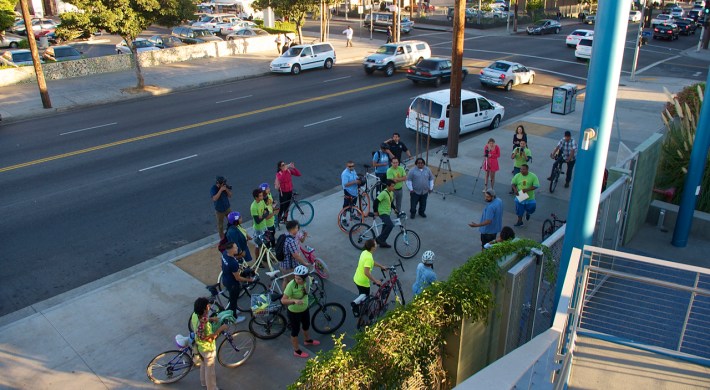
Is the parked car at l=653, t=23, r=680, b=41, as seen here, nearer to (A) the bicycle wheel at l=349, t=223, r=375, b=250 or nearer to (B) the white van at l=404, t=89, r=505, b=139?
(B) the white van at l=404, t=89, r=505, b=139

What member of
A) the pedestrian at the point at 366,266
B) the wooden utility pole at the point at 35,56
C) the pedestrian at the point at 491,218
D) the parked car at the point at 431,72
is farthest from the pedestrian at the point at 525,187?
the wooden utility pole at the point at 35,56

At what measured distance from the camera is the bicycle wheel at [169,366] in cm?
831

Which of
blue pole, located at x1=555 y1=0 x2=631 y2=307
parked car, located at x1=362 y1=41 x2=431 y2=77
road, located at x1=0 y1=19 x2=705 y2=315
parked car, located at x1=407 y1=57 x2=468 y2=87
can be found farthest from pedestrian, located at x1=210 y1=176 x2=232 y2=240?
parked car, located at x1=362 y1=41 x2=431 y2=77

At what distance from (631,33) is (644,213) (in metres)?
45.0

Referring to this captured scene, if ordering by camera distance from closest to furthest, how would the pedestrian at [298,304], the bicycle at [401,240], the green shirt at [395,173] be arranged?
the pedestrian at [298,304], the bicycle at [401,240], the green shirt at [395,173]

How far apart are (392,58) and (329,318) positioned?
23649 millimetres

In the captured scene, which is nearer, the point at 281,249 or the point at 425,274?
the point at 425,274

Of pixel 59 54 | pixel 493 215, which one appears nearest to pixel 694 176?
pixel 493 215

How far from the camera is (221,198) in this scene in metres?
12.4

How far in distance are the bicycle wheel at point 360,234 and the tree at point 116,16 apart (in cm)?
1785

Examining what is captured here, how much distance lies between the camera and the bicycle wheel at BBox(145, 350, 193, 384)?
831cm

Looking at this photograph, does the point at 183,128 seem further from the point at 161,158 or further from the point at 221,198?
the point at 221,198

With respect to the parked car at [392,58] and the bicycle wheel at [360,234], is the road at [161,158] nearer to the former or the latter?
the parked car at [392,58]

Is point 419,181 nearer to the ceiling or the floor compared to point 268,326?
nearer to the ceiling
